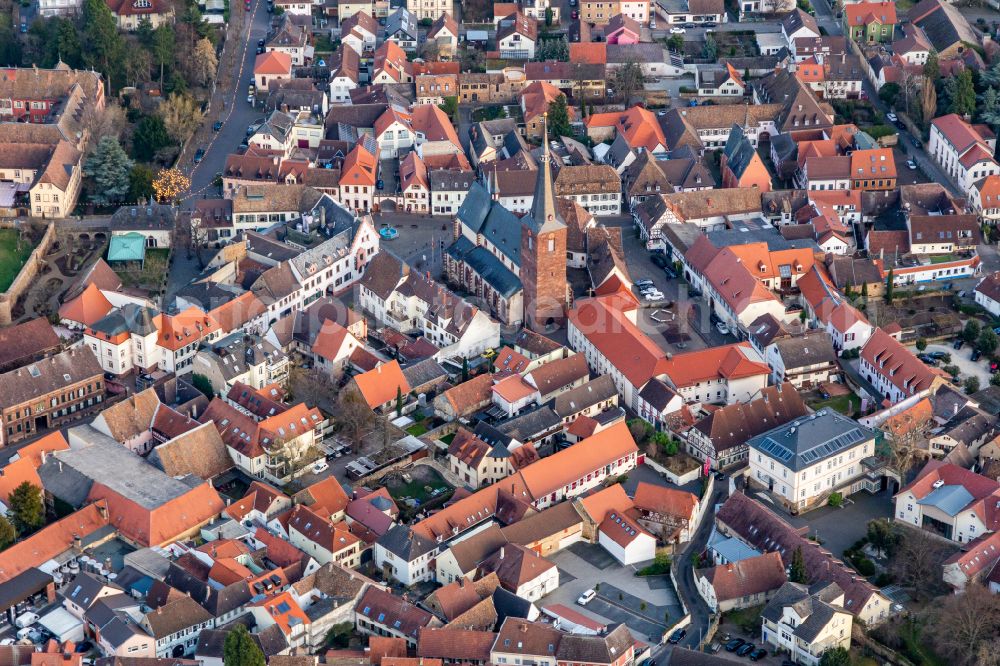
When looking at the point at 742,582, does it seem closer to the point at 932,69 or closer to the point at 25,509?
the point at 25,509

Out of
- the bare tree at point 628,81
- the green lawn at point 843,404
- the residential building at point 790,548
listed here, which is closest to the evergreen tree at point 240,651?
the residential building at point 790,548

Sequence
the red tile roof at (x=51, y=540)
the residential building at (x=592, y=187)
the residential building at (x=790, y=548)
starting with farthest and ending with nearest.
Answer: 1. the residential building at (x=592, y=187)
2. the red tile roof at (x=51, y=540)
3. the residential building at (x=790, y=548)

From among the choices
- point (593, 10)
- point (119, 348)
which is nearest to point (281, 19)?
point (593, 10)

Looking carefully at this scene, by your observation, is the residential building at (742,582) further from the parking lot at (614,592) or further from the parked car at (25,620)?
the parked car at (25,620)

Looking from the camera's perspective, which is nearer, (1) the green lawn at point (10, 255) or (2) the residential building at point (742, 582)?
(2) the residential building at point (742, 582)

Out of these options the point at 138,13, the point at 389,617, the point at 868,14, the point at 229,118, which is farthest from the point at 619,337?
the point at 138,13

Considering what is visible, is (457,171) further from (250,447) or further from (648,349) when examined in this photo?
(250,447)
